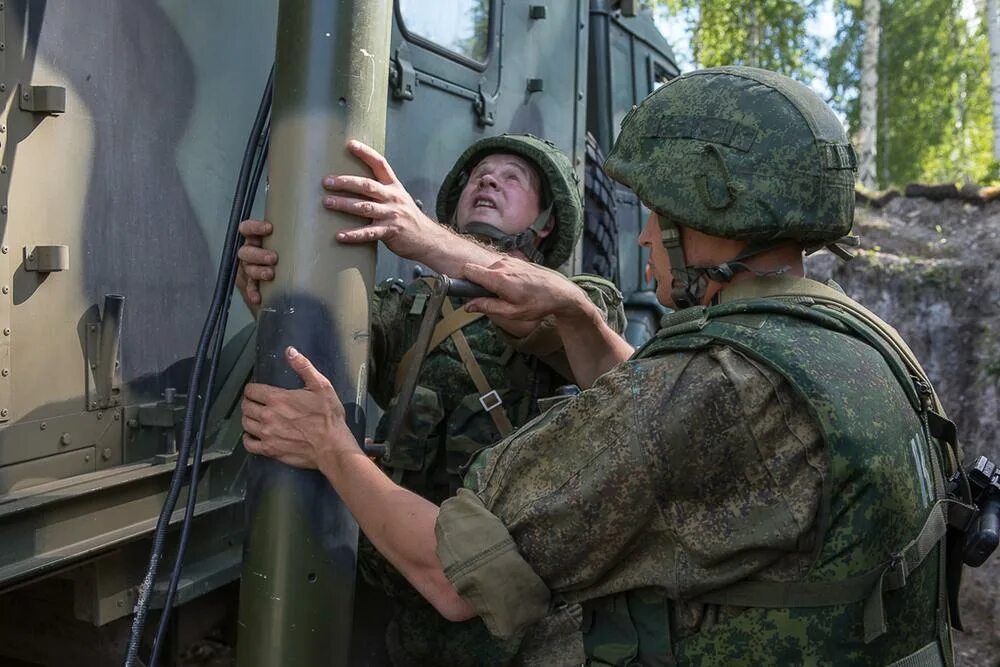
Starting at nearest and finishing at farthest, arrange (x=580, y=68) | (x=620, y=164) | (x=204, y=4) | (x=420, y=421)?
(x=620, y=164) < (x=204, y=4) < (x=420, y=421) < (x=580, y=68)

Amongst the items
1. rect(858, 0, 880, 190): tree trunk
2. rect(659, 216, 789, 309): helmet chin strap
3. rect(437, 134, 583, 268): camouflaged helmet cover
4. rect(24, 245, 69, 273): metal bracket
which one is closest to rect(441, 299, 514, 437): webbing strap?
rect(437, 134, 583, 268): camouflaged helmet cover

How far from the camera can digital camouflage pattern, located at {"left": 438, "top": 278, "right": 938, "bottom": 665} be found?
5.15 ft

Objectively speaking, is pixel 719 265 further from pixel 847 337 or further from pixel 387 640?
pixel 387 640

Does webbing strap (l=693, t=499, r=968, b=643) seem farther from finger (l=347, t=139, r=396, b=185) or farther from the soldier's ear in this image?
the soldier's ear

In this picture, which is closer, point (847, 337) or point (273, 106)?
point (847, 337)

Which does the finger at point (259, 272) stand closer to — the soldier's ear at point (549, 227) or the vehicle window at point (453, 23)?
the soldier's ear at point (549, 227)

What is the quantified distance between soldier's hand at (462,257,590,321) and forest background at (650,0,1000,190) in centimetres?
1639

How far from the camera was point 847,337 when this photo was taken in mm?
1705

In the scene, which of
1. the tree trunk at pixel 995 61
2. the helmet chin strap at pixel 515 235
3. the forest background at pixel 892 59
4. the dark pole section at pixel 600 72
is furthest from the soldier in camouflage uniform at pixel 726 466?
the forest background at pixel 892 59

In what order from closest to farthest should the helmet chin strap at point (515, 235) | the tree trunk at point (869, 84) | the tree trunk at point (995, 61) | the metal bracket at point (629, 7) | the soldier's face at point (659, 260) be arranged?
the soldier's face at point (659, 260), the helmet chin strap at point (515, 235), the metal bracket at point (629, 7), the tree trunk at point (995, 61), the tree trunk at point (869, 84)

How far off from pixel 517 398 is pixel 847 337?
3.87 ft

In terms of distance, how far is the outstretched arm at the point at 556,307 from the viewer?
2166 millimetres

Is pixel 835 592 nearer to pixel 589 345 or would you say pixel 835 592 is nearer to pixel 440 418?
pixel 589 345

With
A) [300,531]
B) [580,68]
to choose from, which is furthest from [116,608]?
[580,68]
